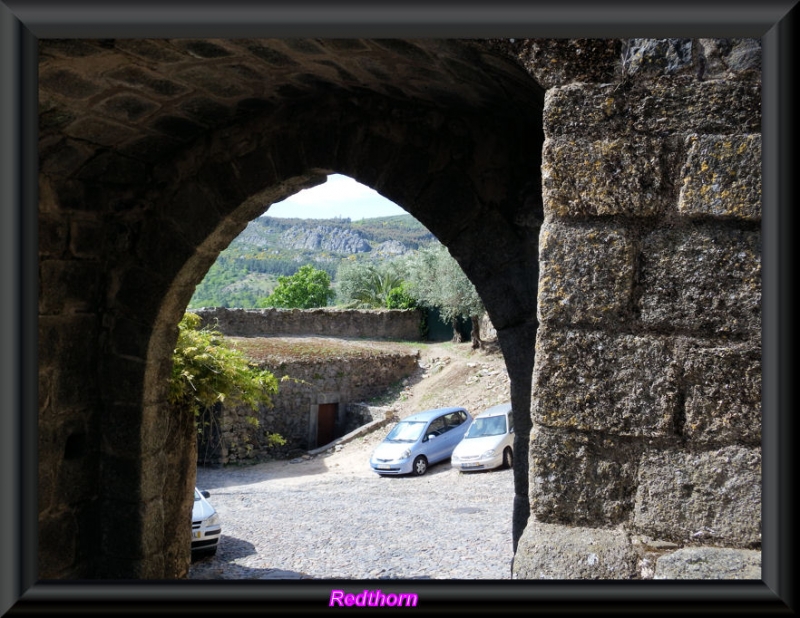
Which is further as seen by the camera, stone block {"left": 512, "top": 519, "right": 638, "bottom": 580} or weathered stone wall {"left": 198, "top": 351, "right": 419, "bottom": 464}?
weathered stone wall {"left": 198, "top": 351, "right": 419, "bottom": 464}

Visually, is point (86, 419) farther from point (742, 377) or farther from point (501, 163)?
point (742, 377)

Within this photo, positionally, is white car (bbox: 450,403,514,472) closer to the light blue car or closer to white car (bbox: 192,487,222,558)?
the light blue car

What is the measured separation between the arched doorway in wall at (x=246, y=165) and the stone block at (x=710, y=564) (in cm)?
148

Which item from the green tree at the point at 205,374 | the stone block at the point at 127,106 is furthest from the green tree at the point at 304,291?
A: the stone block at the point at 127,106

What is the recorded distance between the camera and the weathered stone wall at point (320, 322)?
65.3 ft

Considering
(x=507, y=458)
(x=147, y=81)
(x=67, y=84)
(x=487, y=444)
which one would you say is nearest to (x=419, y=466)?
(x=487, y=444)

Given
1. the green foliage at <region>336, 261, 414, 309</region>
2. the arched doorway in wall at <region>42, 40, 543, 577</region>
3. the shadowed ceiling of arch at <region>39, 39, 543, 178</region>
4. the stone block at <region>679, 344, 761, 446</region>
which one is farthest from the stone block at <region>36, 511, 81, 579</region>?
the green foliage at <region>336, 261, 414, 309</region>

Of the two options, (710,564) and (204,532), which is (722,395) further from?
(204,532)

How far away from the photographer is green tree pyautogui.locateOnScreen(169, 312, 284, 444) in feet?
14.9

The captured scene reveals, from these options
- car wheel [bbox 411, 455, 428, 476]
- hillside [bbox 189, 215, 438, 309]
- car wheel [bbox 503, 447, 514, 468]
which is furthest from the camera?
hillside [bbox 189, 215, 438, 309]

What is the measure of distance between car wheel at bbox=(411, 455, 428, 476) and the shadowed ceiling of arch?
36.5 ft

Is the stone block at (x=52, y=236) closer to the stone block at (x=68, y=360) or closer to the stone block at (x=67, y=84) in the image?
the stone block at (x=68, y=360)

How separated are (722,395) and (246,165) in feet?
8.60

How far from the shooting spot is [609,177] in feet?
5.63
